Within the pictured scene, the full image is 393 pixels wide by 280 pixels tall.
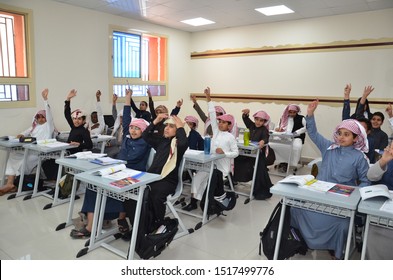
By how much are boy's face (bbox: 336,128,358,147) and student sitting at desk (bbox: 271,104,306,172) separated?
302 centimetres

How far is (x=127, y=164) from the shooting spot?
324cm

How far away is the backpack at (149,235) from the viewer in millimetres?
2447

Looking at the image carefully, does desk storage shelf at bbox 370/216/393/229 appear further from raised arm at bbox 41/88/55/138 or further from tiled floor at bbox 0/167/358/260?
raised arm at bbox 41/88/55/138

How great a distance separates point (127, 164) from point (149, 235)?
0.97m

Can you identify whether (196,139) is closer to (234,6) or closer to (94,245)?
(94,245)

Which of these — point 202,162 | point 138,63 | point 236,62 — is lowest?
point 202,162

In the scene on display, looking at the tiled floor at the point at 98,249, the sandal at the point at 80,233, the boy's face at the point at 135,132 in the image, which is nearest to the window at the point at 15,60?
the tiled floor at the point at 98,249

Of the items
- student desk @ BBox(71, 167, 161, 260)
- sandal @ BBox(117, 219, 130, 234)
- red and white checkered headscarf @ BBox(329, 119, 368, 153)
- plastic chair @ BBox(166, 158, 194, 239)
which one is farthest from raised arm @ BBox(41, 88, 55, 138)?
red and white checkered headscarf @ BBox(329, 119, 368, 153)

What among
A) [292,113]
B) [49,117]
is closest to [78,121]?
[49,117]

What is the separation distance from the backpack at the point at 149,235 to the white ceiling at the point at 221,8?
3845 millimetres

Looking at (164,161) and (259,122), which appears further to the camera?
(259,122)

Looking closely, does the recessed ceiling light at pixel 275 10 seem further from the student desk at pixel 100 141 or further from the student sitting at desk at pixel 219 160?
the student desk at pixel 100 141

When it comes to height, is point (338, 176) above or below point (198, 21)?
below

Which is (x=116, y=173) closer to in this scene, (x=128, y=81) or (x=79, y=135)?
(x=79, y=135)
